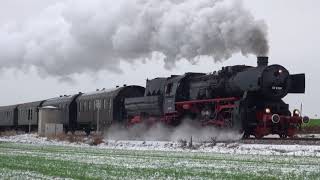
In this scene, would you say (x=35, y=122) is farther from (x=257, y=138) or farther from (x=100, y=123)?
(x=257, y=138)

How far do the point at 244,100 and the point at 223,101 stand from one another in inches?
60.3

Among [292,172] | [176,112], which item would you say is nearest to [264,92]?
[176,112]

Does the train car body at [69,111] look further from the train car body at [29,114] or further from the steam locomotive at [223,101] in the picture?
the steam locomotive at [223,101]

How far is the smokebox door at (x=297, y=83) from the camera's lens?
28906 millimetres

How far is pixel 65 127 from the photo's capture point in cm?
4884

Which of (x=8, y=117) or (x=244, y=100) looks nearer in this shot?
(x=244, y=100)

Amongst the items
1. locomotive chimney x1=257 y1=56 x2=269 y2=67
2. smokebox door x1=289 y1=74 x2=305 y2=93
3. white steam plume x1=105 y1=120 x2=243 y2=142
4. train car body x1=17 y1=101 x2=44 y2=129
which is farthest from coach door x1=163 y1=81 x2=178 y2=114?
train car body x1=17 y1=101 x2=44 y2=129

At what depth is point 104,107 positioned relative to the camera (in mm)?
40906

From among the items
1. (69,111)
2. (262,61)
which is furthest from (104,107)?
(262,61)

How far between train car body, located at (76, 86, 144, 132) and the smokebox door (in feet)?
43.5

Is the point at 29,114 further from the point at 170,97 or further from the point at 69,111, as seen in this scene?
the point at 170,97

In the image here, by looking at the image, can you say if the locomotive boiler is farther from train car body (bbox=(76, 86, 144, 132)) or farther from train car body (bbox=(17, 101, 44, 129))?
train car body (bbox=(17, 101, 44, 129))

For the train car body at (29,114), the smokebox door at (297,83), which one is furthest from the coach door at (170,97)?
the train car body at (29,114)

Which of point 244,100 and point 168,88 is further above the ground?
point 168,88
